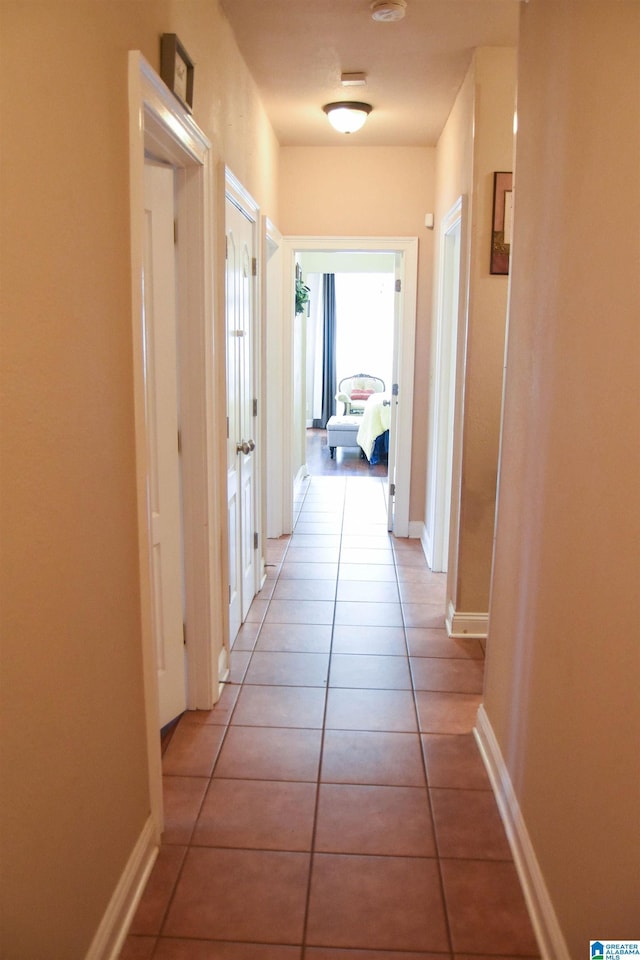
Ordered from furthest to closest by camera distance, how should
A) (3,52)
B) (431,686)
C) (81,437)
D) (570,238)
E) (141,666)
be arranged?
(431,686), (141,666), (570,238), (81,437), (3,52)

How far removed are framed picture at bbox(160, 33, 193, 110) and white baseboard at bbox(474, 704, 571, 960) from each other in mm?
2213

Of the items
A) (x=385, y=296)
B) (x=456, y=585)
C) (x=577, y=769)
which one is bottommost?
(x=456, y=585)

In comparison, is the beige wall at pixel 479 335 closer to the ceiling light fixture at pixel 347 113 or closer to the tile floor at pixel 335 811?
the tile floor at pixel 335 811

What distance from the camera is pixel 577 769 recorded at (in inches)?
62.4

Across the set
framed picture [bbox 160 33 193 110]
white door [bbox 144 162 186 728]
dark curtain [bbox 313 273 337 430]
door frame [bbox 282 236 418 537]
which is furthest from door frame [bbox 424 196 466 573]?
dark curtain [bbox 313 273 337 430]

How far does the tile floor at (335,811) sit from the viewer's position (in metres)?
1.85

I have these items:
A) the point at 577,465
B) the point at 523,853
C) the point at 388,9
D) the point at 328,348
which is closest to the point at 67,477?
the point at 577,465

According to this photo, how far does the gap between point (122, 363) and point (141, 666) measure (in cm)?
79

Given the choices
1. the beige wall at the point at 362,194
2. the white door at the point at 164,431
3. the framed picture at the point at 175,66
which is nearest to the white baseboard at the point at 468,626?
the white door at the point at 164,431

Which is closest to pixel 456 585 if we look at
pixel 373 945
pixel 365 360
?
pixel 373 945

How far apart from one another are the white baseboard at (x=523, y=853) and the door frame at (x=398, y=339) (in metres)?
2.76

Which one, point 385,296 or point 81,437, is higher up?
point 385,296

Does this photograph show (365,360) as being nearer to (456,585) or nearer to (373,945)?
(456,585)

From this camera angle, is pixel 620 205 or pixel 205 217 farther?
pixel 205 217
